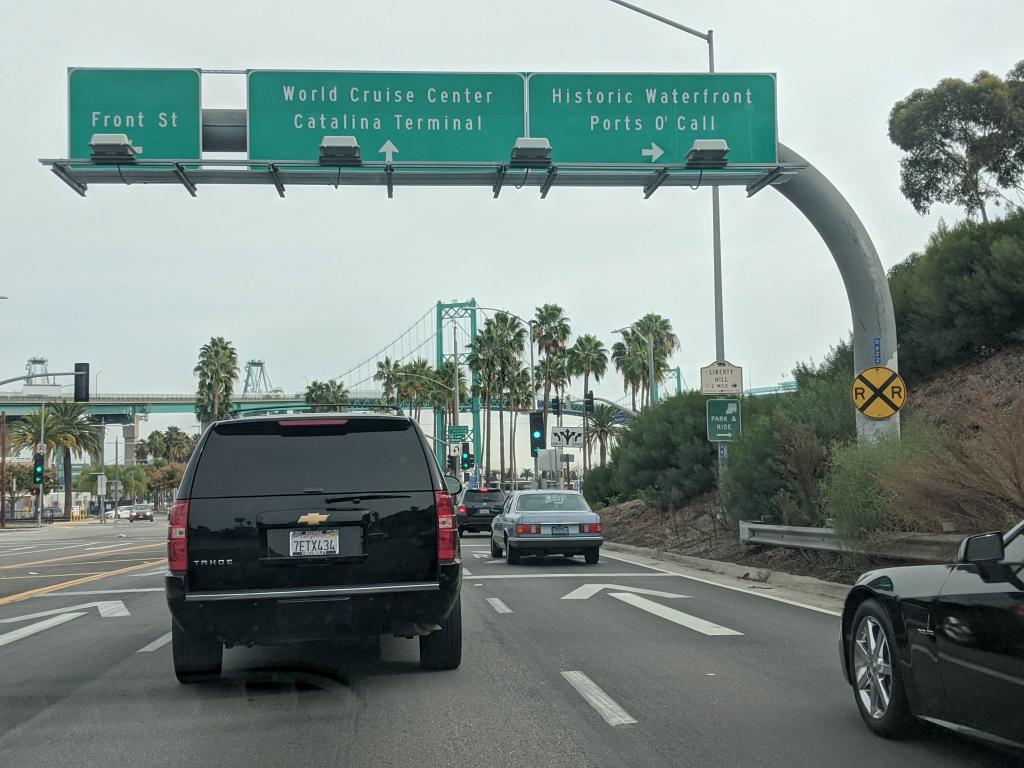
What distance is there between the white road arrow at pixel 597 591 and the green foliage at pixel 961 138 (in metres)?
30.2

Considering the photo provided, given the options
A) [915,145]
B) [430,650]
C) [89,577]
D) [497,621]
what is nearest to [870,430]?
[497,621]

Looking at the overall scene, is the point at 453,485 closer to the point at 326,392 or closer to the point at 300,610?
the point at 300,610

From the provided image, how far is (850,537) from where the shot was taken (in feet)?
48.5

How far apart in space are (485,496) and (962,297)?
651 inches

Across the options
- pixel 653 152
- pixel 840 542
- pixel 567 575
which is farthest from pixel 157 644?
pixel 653 152

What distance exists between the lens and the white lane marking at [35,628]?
11.4 meters

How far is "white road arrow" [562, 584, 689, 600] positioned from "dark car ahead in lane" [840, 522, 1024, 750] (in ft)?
26.1

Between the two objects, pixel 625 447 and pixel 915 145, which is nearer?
pixel 625 447

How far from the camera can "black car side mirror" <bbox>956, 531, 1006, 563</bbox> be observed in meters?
5.14

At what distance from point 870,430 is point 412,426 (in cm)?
1056

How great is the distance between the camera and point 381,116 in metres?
18.1

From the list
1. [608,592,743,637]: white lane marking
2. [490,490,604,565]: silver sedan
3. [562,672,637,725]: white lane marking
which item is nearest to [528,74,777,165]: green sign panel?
[490,490,604,565]: silver sedan

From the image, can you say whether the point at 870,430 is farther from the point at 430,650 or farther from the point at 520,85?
the point at 430,650

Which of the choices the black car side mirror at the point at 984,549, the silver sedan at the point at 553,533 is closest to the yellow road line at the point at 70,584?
the silver sedan at the point at 553,533
